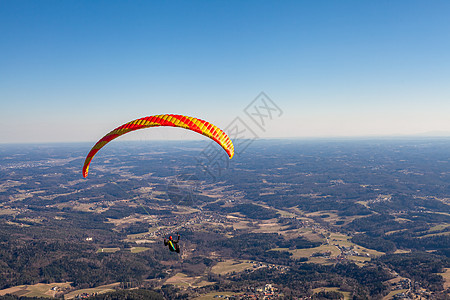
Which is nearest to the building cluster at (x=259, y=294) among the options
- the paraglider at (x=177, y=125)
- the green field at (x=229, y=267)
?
the green field at (x=229, y=267)

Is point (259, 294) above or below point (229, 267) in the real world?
above

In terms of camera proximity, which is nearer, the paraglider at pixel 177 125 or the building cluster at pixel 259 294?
the paraglider at pixel 177 125

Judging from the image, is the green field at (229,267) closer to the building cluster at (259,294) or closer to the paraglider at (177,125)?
the building cluster at (259,294)

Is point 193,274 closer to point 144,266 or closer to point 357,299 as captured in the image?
point 144,266

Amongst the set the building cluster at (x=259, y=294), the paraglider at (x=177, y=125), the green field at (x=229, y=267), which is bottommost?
the green field at (x=229, y=267)

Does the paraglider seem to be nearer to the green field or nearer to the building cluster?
the building cluster

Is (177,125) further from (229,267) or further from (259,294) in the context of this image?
(229,267)

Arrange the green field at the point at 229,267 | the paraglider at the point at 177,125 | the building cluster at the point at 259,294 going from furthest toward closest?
the green field at the point at 229,267 → the building cluster at the point at 259,294 → the paraglider at the point at 177,125

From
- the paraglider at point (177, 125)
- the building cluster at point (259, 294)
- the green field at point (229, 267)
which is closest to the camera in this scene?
the paraglider at point (177, 125)

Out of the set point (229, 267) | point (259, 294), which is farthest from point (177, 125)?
point (229, 267)

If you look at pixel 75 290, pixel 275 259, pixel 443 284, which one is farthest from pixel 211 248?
pixel 443 284

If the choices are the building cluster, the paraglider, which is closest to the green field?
the building cluster
